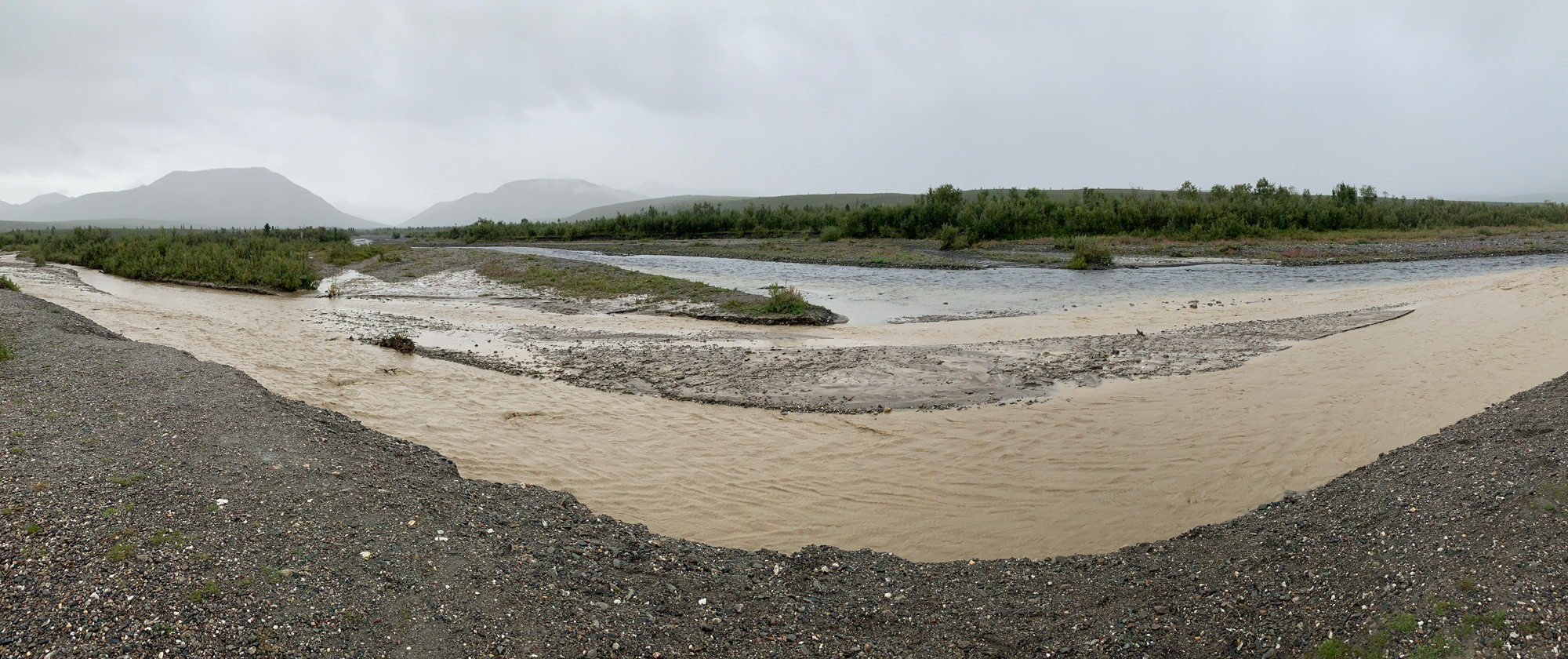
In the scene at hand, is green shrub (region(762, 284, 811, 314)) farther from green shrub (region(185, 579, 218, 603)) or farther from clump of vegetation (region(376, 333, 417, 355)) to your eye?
green shrub (region(185, 579, 218, 603))

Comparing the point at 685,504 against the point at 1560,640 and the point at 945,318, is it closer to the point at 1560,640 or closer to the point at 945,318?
the point at 1560,640

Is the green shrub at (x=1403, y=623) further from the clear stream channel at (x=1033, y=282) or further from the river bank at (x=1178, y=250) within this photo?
the river bank at (x=1178, y=250)

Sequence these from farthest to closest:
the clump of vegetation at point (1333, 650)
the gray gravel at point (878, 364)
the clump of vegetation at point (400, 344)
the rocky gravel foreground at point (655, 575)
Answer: the clump of vegetation at point (400, 344), the gray gravel at point (878, 364), the rocky gravel foreground at point (655, 575), the clump of vegetation at point (1333, 650)

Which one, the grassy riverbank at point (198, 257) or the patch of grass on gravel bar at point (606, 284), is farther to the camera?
the grassy riverbank at point (198, 257)

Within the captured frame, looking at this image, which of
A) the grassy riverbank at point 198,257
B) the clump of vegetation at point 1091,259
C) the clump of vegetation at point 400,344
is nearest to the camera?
the clump of vegetation at point 400,344

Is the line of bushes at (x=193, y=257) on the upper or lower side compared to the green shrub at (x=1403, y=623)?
upper

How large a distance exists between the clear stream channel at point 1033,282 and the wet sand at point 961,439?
21.8 feet

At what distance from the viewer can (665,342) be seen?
50.9 ft

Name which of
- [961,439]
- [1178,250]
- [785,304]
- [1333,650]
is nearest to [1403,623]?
[1333,650]

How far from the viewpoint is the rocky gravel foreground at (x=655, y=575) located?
4207mm

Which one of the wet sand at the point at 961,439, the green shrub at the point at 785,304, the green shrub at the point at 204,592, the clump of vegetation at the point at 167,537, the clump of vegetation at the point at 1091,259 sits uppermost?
the clump of vegetation at the point at 1091,259

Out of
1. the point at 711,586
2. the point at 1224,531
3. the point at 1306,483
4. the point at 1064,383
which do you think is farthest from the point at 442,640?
the point at 1064,383

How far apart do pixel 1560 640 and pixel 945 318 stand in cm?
1541

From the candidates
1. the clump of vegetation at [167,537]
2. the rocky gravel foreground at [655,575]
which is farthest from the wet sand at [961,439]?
the clump of vegetation at [167,537]
